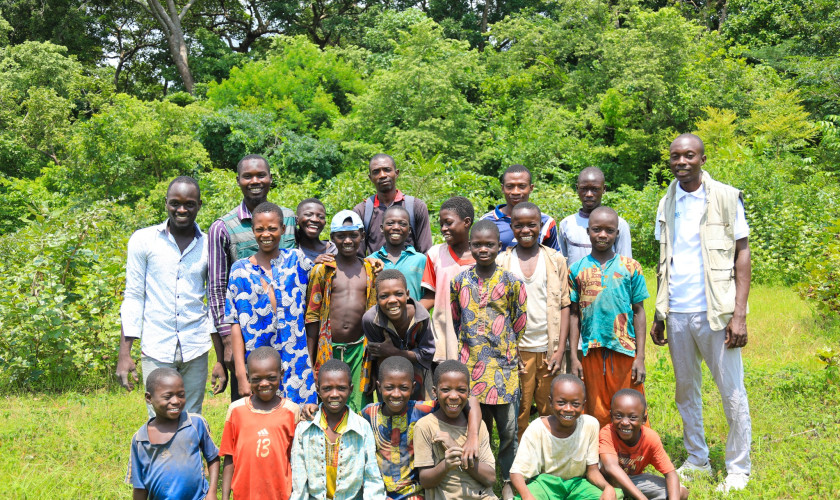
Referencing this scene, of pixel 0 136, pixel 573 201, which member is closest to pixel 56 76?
pixel 0 136

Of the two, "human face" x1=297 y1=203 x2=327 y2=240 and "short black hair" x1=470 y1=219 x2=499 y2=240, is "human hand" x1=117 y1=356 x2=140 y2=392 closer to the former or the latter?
"human face" x1=297 y1=203 x2=327 y2=240

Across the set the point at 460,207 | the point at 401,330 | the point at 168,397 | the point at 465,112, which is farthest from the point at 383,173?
the point at 465,112

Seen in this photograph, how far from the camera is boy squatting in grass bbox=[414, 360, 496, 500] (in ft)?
12.1

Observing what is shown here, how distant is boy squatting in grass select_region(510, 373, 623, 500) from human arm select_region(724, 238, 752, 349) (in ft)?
3.56

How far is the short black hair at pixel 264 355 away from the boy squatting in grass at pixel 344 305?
18.1 inches

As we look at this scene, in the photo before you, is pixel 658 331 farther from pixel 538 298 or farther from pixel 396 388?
pixel 396 388

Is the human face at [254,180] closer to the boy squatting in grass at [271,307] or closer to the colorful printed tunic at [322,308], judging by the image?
the boy squatting in grass at [271,307]

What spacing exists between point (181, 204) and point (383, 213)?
4.95ft

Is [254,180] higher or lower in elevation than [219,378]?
higher

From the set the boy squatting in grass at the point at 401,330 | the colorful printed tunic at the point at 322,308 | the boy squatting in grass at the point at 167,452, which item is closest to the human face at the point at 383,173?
the colorful printed tunic at the point at 322,308

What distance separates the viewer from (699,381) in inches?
171

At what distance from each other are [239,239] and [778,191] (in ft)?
34.1

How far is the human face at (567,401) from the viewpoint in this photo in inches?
148

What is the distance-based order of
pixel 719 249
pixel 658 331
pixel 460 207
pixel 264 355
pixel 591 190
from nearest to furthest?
pixel 264 355
pixel 719 249
pixel 460 207
pixel 658 331
pixel 591 190
